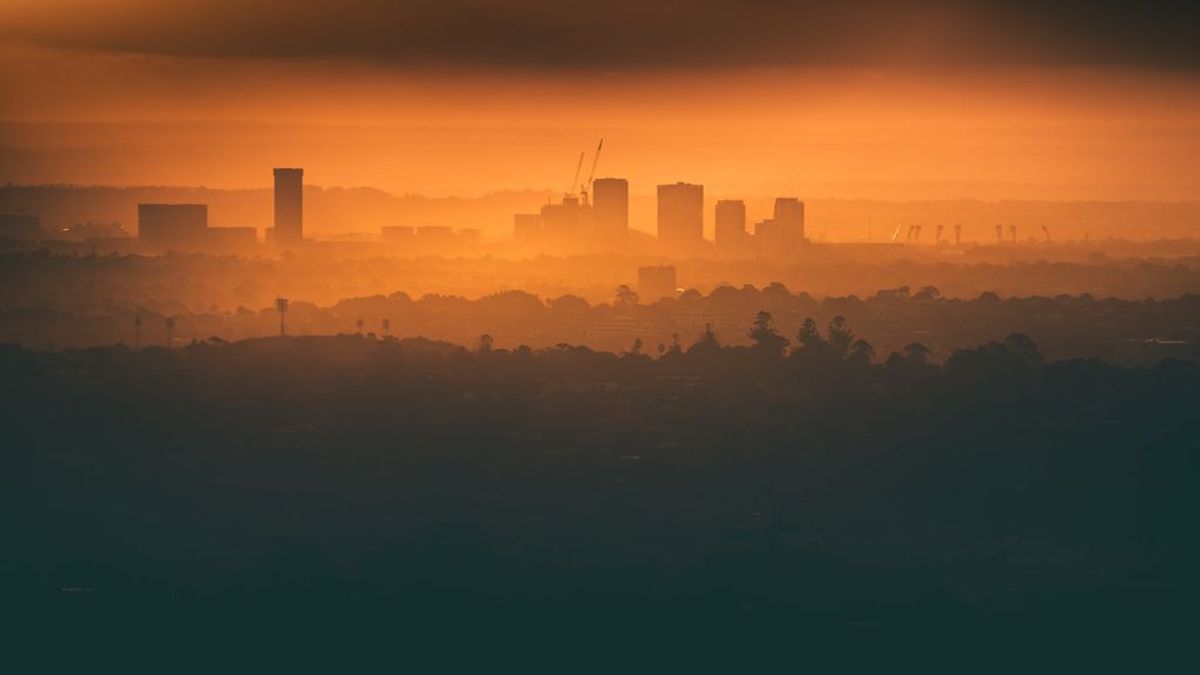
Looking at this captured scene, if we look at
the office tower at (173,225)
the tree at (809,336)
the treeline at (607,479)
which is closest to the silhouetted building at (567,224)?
the office tower at (173,225)

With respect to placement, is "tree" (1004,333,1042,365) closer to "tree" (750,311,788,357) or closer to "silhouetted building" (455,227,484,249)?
"tree" (750,311,788,357)

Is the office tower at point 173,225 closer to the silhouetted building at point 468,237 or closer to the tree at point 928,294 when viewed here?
the silhouetted building at point 468,237

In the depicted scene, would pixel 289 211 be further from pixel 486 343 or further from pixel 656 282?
pixel 486 343

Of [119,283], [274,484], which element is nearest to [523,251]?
[119,283]

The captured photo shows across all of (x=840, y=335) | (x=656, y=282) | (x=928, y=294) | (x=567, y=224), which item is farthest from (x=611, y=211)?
(x=840, y=335)

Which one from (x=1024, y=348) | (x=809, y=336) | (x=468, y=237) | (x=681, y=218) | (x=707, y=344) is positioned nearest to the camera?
(x=1024, y=348)
